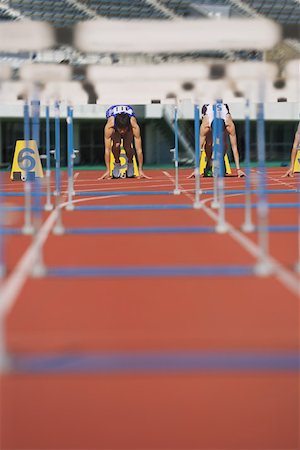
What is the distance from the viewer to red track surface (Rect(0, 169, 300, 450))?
129 inches

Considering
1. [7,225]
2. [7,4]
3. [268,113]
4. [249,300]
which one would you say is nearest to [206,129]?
[7,225]

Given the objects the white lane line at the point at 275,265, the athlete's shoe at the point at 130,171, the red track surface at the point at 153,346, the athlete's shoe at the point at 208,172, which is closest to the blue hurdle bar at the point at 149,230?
the white lane line at the point at 275,265

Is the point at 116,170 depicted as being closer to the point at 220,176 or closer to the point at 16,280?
the point at 220,176

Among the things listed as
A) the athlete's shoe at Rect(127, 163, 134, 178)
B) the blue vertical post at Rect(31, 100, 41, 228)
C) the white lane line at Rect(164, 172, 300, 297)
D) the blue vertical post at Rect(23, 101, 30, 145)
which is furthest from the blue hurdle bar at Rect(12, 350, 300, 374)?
the athlete's shoe at Rect(127, 163, 134, 178)

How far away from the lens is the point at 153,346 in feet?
14.4

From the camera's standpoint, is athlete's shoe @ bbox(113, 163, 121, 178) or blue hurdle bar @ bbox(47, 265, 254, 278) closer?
blue hurdle bar @ bbox(47, 265, 254, 278)

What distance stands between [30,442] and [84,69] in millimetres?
7788

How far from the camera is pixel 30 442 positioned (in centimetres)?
319

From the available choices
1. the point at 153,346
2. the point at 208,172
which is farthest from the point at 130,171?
the point at 153,346

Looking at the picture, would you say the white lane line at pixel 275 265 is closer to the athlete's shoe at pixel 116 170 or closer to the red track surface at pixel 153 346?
the red track surface at pixel 153 346

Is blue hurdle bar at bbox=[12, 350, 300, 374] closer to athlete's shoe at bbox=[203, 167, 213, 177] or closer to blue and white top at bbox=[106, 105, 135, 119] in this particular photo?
blue and white top at bbox=[106, 105, 135, 119]

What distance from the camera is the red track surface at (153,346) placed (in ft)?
10.7

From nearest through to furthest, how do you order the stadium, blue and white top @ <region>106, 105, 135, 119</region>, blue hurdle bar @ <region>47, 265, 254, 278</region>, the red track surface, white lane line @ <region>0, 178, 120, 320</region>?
the red track surface → the stadium → white lane line @ <region>0, 178, 120, 320</region> → blue hurdle bar @ <region>47, 265, 254, 278</region> → blue and white top @ <region>106, 105, 135, 119</region>

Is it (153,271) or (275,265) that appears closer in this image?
(153,271)
